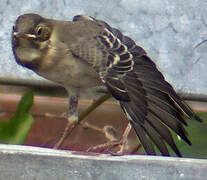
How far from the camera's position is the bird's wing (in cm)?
314

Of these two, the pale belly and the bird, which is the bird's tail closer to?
the bird

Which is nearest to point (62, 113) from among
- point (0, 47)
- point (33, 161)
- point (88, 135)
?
point (88, 135)

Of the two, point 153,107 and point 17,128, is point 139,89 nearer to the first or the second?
point 153,107

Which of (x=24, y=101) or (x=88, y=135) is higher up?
(x=24, y=101)

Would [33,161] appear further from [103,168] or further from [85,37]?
[85,37]

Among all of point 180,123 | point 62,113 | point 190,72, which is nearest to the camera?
point 180,123

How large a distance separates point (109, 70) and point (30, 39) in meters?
0.39

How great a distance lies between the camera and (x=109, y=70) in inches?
128

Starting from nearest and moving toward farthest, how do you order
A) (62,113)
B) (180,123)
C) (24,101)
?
1. (180,123)
2. (24,101)
3. (62,113)

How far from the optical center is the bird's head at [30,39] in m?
3.12

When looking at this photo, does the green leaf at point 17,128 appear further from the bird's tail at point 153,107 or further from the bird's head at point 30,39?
the bird's tail at point 153,107

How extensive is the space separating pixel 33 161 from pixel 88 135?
4.82 feet

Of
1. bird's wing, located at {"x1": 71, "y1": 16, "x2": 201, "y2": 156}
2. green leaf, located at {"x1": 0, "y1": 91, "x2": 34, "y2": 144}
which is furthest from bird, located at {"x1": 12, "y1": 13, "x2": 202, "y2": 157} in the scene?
green leaf, located at {"x1": 0, "y1": 91, "x2": 34, "y2": 144}

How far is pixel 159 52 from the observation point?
3.76m
